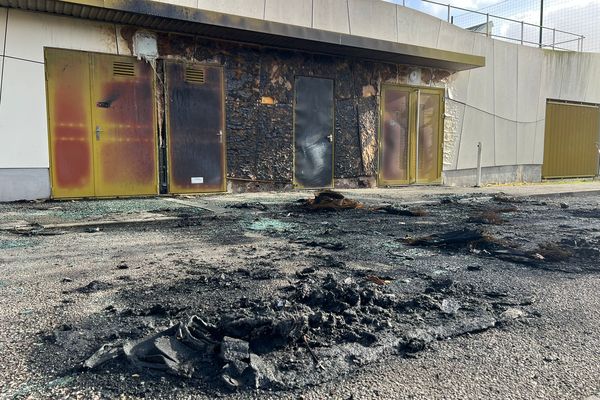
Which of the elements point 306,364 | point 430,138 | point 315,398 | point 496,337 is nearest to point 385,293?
point 496,337

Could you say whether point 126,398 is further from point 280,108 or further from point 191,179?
point 280,108

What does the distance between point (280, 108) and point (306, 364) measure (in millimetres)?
8915

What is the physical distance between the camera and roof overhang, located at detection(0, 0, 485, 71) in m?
7.95

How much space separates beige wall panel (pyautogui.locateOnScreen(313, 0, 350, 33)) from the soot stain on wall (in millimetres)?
736

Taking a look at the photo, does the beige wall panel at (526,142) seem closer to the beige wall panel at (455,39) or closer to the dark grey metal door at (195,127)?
the beige wall panel at (455,39)

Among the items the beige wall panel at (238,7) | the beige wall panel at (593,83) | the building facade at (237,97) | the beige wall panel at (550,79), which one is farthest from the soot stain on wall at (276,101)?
the beige wall panel at (593,83)

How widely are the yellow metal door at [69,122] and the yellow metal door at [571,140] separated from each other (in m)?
15.5

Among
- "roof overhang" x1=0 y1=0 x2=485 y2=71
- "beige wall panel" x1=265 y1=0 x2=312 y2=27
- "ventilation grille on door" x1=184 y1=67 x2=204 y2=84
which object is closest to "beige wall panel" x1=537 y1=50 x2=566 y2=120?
"roof overhang" x1=0 y1=0 x2=485 y2=71

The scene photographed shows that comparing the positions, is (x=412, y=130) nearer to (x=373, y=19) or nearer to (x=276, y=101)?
(x=373, y=19)

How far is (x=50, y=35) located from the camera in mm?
8273

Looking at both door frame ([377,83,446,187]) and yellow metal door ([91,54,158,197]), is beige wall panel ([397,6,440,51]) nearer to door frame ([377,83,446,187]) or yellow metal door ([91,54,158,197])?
door frame ([377,83,446,187])

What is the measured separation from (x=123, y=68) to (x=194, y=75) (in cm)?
146

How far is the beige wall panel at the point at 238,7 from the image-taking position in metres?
9.61

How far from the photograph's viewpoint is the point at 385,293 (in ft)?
11.8
